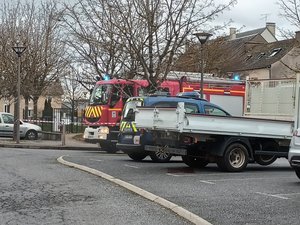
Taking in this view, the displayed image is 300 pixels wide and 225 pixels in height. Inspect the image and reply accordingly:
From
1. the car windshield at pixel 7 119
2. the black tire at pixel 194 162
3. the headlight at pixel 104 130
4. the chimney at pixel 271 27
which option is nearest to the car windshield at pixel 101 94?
the headlight at pixel 104 130

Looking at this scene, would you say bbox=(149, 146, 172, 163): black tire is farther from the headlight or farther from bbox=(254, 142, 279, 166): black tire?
the headlight

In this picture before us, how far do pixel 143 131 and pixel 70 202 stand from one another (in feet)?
21.0

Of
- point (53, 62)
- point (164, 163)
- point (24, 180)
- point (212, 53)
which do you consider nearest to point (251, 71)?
point (212, 53)

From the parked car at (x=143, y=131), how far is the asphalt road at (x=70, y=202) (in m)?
3.03

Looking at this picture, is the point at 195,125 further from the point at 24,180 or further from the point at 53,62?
the point at 53,62

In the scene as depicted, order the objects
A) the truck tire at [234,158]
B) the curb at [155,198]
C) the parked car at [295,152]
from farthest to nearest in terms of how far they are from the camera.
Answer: the truck tire at [234,158] → the parked car at [295,152] → the curb at [155,198]

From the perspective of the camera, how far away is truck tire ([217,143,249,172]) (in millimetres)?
12945

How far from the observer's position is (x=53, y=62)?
119 feet

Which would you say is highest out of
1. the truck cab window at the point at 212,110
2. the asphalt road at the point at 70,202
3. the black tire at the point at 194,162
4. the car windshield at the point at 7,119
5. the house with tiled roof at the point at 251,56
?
the house with tiled roof at the point at 251,56

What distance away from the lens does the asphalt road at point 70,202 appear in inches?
287

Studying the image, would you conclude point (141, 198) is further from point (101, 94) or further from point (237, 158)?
point (101, 94)

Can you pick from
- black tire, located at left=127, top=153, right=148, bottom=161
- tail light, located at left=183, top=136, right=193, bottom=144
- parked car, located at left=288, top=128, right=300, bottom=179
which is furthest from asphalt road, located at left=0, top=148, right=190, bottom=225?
black tire, located at left=127, top=153, right=148, bottom=161

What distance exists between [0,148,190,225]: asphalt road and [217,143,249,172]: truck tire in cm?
342

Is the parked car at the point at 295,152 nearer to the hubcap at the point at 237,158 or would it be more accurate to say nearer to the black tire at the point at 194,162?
the hubcap at the point at 237,158
